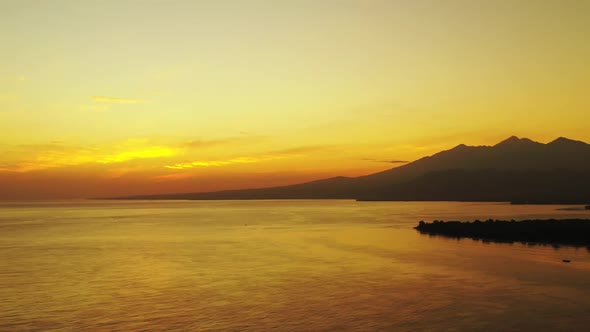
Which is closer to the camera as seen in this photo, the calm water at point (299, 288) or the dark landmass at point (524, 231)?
the calm water at point (299, 288)

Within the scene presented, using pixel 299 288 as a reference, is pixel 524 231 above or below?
above

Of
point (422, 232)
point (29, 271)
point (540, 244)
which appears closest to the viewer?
point (29, 271)

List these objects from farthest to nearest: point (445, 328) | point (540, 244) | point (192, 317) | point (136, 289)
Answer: point (540, 244) → point (136, 289) → point (192, 317) → point (445, 328)

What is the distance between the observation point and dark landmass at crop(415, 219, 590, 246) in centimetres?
5147

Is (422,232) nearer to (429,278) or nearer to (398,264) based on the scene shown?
(398,264)

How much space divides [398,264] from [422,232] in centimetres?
2967

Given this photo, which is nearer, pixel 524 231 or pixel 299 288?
pixel 299 288

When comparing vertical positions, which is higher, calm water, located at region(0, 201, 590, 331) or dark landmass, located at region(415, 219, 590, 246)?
dark landmass, located at region(415, 219, 590, 246)

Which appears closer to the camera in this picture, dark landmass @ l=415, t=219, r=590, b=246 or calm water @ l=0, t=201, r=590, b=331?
calm water @ l=0, t=201, r=590, b=331

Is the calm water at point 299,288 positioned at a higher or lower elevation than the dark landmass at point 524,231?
lower

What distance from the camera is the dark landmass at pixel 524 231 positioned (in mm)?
51469

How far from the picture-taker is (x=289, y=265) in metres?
37.7

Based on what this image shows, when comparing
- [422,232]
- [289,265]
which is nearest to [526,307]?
[289,265]

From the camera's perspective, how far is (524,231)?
5588 cm
